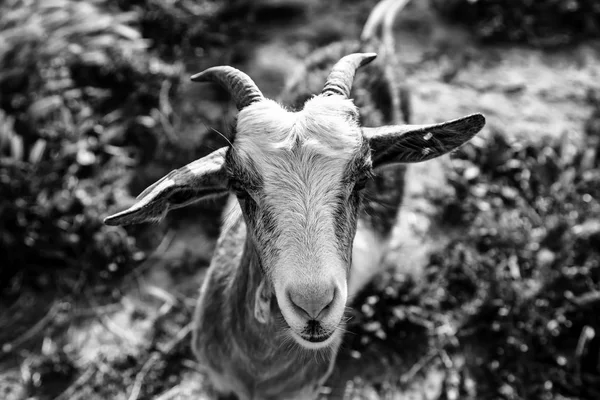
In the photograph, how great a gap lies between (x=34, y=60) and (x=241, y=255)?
4.30 meters

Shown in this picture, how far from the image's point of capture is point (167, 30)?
802 cm

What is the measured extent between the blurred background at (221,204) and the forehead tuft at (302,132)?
97cm

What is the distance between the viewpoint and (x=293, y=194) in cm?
317

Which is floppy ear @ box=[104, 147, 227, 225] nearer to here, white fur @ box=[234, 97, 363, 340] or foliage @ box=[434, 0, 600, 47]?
white fur @ box=[234, 97, 363, 340]

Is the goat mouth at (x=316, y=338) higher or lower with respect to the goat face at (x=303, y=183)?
lower

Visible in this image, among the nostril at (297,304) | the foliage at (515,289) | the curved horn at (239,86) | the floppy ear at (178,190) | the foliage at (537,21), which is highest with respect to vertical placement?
the curved horn at (239,86)

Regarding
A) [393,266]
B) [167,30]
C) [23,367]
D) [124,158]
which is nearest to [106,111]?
[124,158]

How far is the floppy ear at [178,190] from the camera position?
3.23 meters

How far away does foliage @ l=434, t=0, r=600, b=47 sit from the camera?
8.12 metres

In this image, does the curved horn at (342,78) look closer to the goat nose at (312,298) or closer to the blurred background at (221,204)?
the blurred background at (221,204)

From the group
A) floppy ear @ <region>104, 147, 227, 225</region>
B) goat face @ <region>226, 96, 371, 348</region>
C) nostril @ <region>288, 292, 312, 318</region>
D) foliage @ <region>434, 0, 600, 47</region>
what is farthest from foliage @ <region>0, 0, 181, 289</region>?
foliage @ <region>434, 0, 600, 47</region>

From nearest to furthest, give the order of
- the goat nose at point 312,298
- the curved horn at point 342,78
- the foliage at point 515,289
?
the goat nose at point 312,298 → the curved horn at point 342,78 → the foliage at point 515,289

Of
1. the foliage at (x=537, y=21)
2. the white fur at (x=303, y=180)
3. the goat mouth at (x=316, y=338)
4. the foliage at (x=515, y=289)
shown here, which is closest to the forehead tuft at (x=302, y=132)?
the white fur at (x=303, y=180)

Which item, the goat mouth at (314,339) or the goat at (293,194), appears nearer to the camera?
the goat at (293,194)
